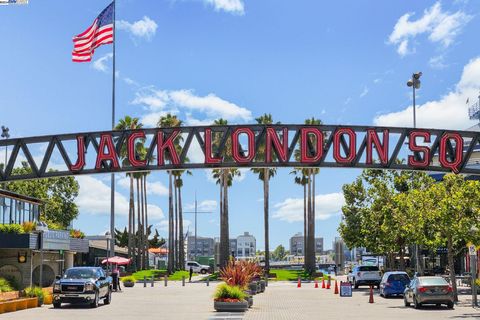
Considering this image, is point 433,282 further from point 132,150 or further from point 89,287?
point 89,287

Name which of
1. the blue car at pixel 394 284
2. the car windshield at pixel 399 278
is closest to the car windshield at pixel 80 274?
the blue car at pixel 394 284

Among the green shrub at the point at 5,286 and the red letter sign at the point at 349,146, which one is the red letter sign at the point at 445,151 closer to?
the red letter sign at the point at 349,146

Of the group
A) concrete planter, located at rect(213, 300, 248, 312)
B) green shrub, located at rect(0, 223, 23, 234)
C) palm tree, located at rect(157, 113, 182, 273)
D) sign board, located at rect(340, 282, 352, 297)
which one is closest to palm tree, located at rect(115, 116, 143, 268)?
palm tree, located at rect(157, 113, 182, 273)

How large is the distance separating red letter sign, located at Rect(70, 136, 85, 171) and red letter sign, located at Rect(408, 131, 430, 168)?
1092 cm

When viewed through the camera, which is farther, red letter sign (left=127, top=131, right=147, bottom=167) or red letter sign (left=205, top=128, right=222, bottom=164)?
red letter sign (left=127, top=131, right=147, bottom=167)

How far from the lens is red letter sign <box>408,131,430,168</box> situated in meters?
23.3

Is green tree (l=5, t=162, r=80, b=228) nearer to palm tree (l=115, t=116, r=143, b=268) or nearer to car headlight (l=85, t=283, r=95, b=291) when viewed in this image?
palm tree (l=115, t=116, r=143, b=268)

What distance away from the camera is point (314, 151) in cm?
2369

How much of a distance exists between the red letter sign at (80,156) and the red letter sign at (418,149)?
10.9 meters

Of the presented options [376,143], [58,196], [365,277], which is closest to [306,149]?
[376,143]

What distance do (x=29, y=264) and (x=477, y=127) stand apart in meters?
65.2

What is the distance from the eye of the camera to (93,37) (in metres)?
34.9

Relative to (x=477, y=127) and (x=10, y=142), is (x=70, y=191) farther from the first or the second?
(x=10, y=142)

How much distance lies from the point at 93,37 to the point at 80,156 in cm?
1322
